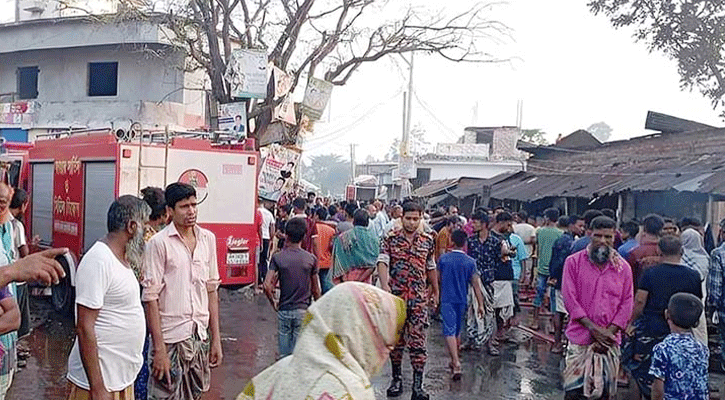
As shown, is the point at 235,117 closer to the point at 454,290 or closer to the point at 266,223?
the point at 266,223

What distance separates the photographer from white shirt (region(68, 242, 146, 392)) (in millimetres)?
3967

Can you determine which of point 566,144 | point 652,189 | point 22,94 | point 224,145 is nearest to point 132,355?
point 224,145

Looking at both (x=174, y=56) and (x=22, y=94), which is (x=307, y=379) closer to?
(x=174, y=56)

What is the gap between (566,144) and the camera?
76.1ft

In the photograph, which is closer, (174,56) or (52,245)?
(52,245)

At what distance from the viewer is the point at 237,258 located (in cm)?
1134

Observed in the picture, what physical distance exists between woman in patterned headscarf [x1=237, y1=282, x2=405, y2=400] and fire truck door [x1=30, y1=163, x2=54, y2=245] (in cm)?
1042

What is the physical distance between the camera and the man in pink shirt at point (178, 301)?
191 inches

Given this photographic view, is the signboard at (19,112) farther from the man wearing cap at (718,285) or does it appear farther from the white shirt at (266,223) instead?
the man wearing cap at (718,285)

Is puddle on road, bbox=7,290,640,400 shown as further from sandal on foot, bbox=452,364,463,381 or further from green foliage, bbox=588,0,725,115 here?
green foliage, bbox=588,0,725,115

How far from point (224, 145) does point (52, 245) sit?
3.24 meters

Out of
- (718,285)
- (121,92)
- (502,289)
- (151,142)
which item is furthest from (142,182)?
(121,92)

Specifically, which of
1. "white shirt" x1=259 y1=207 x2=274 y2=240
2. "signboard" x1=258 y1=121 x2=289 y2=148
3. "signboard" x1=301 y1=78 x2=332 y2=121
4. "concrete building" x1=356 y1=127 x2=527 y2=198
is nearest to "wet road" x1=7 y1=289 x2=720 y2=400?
"white shirt" x1=259 y1=207 x2=274 y2=240

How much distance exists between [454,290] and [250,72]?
929cm
